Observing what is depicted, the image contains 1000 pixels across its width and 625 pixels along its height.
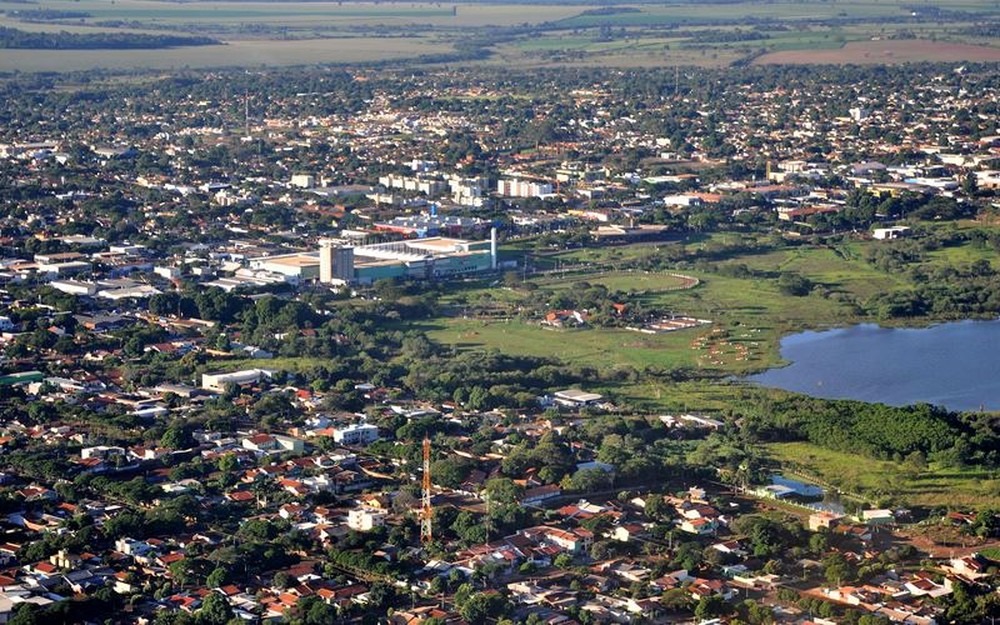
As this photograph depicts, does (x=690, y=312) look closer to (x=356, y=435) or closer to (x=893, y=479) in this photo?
(x=356, y=435)

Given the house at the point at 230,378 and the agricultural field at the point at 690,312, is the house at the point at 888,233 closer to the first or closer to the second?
the agricultural field at the point at 690,312

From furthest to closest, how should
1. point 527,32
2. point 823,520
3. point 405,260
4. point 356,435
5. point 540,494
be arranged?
point 527,32, point 405,260, point 356,435, point 540,494, point 823,520

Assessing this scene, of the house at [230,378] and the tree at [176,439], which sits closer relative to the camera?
the tree at [176,439]

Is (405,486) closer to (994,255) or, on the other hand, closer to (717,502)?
(717,502)

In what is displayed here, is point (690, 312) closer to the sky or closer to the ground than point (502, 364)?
closer to the ground

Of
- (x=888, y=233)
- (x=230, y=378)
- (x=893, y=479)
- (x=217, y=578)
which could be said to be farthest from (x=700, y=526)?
(x=888, y=233)

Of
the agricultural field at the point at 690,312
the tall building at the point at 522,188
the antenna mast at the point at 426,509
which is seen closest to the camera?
the antenna mast at the point at 426,509

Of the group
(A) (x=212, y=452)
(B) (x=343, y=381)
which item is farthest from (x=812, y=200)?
(A) (x=212, y=452)

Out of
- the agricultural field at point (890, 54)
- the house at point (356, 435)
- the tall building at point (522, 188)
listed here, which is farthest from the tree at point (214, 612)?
the agricultural field at point (890, 54)
